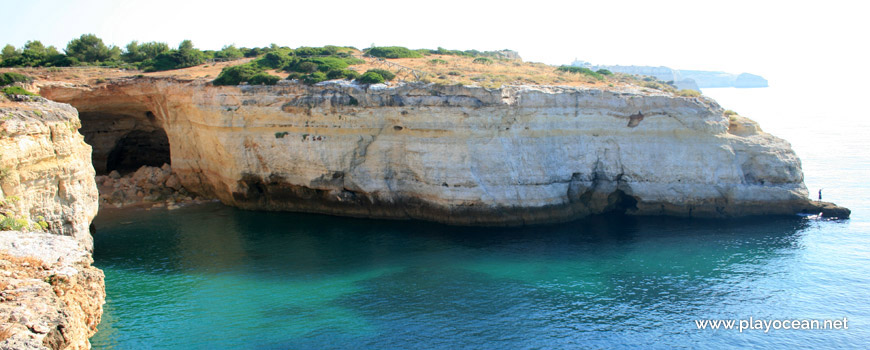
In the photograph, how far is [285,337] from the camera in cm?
1611

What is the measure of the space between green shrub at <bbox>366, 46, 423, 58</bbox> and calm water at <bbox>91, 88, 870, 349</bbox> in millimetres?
14035

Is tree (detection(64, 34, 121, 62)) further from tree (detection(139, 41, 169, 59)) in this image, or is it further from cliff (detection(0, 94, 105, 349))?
cliff (detection(0, 94, 105, 349))

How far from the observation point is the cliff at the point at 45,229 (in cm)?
971

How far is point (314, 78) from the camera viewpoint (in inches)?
1134

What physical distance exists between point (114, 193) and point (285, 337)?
841 inches

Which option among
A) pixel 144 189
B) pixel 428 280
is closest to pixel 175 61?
pixel 144 189

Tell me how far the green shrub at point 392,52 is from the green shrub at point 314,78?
9.59 meters

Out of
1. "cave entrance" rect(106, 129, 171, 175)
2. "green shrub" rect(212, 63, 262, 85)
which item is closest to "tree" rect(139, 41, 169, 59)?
"cave entrance" rect(106, 129, 171, 175)

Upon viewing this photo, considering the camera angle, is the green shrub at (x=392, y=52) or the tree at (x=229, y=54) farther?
the tree at (x=229, y=54)

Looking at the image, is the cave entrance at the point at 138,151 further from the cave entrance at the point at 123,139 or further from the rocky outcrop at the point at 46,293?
the rocky outcrop at the point at 46,293

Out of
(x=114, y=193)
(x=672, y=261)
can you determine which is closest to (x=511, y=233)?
(x=672, y=261)

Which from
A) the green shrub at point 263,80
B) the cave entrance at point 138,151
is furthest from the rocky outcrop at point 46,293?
the cave entrance at point 138,151

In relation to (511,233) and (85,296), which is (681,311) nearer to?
(511,233)

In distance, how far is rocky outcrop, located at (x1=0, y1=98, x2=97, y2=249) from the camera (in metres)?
14.7
